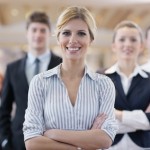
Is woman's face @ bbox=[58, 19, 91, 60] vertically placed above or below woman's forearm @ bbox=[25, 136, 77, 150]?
above

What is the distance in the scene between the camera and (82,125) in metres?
1.79

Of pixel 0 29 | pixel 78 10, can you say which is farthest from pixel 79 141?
pixel 0 29

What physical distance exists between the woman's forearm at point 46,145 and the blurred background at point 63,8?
492 centimetres

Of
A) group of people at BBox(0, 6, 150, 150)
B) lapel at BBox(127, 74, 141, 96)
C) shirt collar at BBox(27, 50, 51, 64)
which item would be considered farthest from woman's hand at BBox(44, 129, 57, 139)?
shirt collar at BBox(27, 50, 51, 64)

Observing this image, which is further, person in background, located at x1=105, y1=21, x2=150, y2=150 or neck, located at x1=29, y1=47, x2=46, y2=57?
neck, located at x1=29, y1=47, x2=46, y2=57

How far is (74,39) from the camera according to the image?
184cm

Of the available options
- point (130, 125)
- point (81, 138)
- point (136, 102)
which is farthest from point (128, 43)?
point (81, 138)

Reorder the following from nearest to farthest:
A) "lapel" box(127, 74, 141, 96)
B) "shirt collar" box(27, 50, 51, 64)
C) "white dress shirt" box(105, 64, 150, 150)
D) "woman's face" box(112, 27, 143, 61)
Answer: "white dress shirt" box(105, 64, 150, 150) < "lapel" box(127, 74, 141, 96) < "woman's face" box(112, 27, 143, 61) < "shirt collar" box(27, 50, 51, 64)

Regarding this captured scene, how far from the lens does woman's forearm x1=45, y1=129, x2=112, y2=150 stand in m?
1.73

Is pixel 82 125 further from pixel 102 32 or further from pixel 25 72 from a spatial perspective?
pixel 102 32

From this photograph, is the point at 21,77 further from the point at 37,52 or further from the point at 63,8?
the point at 63,8

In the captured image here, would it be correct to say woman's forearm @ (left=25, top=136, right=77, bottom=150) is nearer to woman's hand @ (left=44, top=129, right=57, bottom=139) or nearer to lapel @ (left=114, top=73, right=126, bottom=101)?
woman's hand @ (left=44, top=129, right=57, bottom=139)

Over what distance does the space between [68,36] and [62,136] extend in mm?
527

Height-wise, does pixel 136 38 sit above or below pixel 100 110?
above
